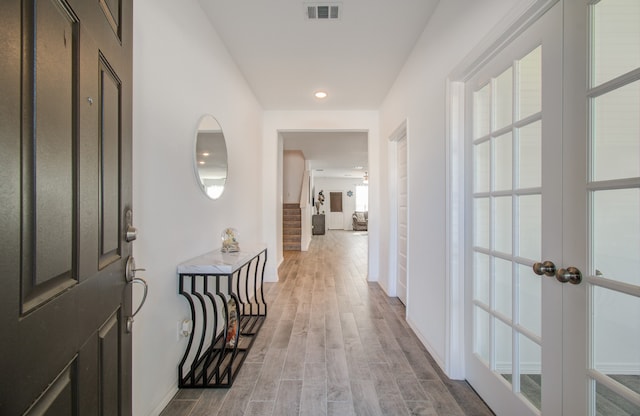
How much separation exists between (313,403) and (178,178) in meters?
1.53

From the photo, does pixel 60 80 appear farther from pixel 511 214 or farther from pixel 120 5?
pixel 511 214

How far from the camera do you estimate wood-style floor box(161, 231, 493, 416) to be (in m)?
1.56

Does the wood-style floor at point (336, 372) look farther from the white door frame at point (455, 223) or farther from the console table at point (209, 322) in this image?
the white door frame at point (455, 223)

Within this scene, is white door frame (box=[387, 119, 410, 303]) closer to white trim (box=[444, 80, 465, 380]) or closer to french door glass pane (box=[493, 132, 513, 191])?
white trim (box=[444, 80, 465, 380])

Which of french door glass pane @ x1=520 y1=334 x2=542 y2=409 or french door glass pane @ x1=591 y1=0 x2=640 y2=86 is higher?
french door glass pane @ x1=591 y1=0 x2=640 y2=86

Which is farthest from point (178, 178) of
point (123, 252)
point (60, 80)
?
point (60, 80)

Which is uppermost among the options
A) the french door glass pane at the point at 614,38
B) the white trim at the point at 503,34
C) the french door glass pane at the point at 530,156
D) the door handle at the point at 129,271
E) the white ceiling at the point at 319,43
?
the white ceiling at the point at 319,43

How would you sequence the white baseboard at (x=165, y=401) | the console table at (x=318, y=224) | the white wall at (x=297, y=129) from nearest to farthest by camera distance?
the white baseboard at (x=165, y=401) < the white wall at (x=297, y=129) < the console table at (x=318, y=224)

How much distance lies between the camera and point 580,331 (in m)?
0.98

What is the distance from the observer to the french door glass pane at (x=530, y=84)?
3.87ft

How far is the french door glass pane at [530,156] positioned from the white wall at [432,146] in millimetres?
566

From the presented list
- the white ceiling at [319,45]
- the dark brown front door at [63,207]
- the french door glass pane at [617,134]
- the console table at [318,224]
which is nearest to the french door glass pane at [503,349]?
the french door glass pane at [617,134]

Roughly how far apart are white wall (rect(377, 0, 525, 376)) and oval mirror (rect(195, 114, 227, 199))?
165 centimetres

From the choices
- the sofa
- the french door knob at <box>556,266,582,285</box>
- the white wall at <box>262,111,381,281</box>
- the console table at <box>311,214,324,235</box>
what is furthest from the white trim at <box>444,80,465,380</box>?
the sofa
